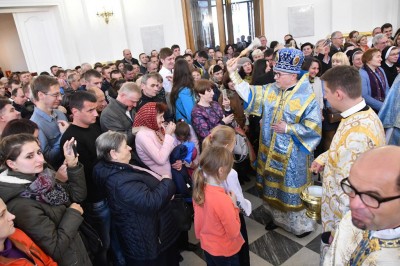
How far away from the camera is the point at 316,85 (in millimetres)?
3859

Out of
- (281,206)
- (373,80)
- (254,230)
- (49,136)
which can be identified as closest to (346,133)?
(281,206)

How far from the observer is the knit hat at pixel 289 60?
2.54 m

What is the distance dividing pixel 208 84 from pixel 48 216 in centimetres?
189

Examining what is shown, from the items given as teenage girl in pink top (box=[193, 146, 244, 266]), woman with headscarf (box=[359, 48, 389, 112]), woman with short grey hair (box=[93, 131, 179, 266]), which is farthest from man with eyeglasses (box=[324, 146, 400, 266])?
woman with headscarf (box=[359, 48, 389, 112])

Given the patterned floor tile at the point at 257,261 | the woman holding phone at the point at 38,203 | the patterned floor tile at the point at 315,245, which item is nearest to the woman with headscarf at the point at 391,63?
the patterned floor tile at the point at 315,245

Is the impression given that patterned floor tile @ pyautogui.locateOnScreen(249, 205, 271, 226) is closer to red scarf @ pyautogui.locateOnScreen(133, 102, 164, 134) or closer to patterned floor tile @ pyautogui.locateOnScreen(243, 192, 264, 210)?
patterned floor tile @ pyautogui.locateOnScreen(243, 192, 264, 210)

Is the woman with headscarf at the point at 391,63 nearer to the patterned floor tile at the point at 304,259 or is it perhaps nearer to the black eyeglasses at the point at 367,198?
the patterned floor tile at the point at 304,259

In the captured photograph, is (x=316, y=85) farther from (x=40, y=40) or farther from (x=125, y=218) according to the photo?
(x=40, y=40)

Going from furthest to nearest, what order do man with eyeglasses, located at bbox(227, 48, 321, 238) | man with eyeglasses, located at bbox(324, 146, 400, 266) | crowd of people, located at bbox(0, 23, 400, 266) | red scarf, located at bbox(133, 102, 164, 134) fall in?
man with eyeglasses, located at bbox(227, 48, 321, 238)
red scarf, located at bbox(133, 102, 164, 134)
crowd of people, located at bbox(0, 23, 400, 266)
man with eyeglasses, located at bbox(324, 146, 400, 266)

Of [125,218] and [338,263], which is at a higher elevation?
[338,263]

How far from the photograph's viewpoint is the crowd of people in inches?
48.1

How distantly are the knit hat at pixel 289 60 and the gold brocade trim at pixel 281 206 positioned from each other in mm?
1175

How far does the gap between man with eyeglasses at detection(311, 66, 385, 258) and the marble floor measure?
0.73m

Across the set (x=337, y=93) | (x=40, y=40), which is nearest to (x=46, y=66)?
(x=40, y=40)
